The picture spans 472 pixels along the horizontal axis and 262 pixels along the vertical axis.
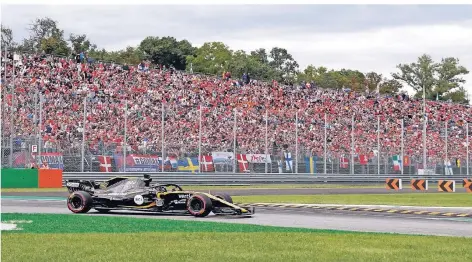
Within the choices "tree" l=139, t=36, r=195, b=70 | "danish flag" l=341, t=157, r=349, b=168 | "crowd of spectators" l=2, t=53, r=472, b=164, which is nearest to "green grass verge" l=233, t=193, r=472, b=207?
"crowd of spectators" l=2, t=53, r=472, b=164

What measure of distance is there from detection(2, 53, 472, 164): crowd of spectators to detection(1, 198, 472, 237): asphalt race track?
15777 mm

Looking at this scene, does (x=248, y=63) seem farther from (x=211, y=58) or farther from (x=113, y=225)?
(x=113, y=225)

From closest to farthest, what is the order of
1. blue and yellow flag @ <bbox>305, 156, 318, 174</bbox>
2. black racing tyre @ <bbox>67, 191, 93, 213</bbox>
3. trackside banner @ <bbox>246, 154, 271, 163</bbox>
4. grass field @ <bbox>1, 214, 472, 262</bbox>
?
1. grass field @ <bbox>1, 214, 472, 262</bbox>
2. black racing tyre @ <bbox>67, 191, 93, 213</bbox>
3. trackside banner @ <bbox>246, 154, 271, 163</bbox>
4. blue and yellow flag @ <bbox>305, 156, 318, 174</bbox>

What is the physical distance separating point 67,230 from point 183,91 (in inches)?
1548

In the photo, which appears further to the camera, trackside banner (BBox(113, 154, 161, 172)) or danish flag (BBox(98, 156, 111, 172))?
trackside banner (BBox(113, 154, 161, 172))

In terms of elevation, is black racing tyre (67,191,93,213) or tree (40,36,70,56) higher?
tree (40,36,70,56)

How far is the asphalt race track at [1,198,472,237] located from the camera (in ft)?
64.9

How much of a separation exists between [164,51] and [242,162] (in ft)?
183

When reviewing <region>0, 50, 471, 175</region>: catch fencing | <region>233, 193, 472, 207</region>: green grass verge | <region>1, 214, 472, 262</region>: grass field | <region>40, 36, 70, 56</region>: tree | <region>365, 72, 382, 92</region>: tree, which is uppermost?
<region>365, 72, 382, 92</region>: tree

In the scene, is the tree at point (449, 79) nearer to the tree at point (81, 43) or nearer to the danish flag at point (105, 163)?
the tree at point (81, 43)

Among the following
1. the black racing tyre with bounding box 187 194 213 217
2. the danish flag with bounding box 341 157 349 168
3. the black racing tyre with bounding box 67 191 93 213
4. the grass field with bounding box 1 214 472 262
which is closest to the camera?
the grass field with bounding box 1 214 472 262

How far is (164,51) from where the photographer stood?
104m

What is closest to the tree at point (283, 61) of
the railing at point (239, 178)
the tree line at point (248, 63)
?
the tree line at point (248, 63)

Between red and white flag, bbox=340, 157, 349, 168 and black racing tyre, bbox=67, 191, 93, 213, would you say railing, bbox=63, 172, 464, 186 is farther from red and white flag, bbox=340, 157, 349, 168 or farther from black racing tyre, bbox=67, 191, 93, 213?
black racing tyre, bbox=67, 191, 93, 213
